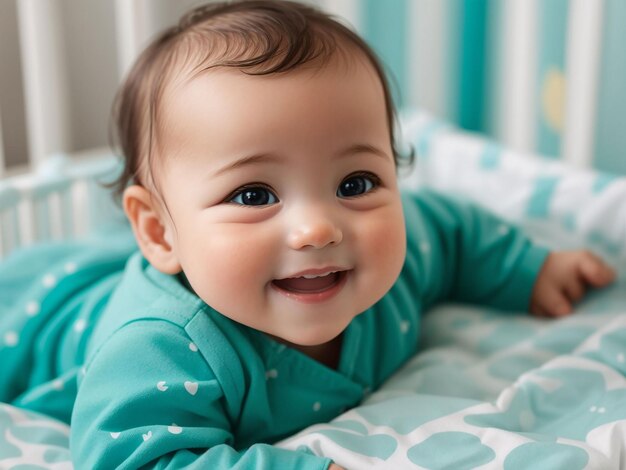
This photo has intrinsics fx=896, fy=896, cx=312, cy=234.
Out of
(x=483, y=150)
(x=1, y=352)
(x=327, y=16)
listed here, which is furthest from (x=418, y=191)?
(x=1, y=352)

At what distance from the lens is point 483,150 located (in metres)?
1.33

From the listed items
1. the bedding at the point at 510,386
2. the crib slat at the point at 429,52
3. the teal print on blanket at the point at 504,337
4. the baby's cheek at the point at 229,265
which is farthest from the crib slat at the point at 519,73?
the baby's cheek at the point at 229,265

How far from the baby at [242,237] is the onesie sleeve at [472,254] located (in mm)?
284

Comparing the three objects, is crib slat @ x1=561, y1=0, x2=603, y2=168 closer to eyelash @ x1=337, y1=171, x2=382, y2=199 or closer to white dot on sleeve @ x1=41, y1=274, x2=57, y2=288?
eyelash @ x1=337, y1=171, x2=382, y2=199

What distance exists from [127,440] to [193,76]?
1.04 ft

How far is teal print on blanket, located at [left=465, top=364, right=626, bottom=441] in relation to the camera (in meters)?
0.81

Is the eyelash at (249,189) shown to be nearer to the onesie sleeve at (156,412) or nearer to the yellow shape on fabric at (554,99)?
the onesie sleeve at (156,412)

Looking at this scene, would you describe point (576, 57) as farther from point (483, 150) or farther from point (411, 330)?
point (411, 330)

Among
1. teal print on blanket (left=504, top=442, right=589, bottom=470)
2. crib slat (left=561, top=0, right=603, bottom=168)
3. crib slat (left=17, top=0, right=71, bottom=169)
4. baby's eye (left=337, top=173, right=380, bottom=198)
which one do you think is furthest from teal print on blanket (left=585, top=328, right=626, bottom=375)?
crib slat (left=17, top=0, right=71, bottom=169)

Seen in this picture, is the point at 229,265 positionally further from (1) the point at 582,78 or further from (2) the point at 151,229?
(1) the point at 582,78

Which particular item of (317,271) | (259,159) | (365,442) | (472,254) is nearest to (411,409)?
(365,442)

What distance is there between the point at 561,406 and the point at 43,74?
83 centimetres

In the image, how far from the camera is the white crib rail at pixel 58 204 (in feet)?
3.89

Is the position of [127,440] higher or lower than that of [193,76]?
lower
